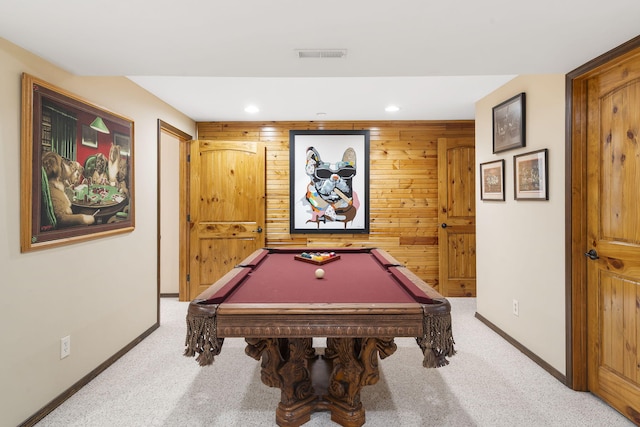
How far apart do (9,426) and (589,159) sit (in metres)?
3.75

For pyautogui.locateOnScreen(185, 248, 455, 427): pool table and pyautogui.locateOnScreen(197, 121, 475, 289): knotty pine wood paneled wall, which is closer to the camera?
pyautogui.locateOnScreen(185, 248, 455, 427): pool table

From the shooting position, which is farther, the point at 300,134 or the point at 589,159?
the point at 300,134

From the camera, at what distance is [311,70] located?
7.47 ft

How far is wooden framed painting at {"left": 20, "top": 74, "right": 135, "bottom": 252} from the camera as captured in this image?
1921mm

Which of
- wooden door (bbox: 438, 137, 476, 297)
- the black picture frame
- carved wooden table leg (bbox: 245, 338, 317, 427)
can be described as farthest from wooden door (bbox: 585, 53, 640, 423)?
wooden door (bbox: 438, 137, 476, 297)

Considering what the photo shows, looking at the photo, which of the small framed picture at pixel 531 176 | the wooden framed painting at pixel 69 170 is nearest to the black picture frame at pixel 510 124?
the small framed picture at pixel 531 176

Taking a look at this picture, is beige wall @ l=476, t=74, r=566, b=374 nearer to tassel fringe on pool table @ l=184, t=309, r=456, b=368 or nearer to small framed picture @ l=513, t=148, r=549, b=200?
small framed picture @ l=513, t=148, r=549, b=200

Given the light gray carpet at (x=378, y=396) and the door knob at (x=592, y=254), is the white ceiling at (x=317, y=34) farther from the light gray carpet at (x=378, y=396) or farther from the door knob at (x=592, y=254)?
the light gray carpet at (x=378, y=396)

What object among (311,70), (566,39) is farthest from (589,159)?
(311,70)

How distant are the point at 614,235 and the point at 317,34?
210 centimetres

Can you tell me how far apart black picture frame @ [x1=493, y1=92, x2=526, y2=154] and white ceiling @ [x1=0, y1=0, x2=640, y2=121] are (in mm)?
549

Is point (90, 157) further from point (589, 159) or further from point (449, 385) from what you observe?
point (589, 159)

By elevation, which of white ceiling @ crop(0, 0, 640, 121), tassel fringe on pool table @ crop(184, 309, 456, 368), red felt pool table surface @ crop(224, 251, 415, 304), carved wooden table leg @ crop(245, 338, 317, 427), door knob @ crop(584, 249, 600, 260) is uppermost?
white ceiling @ crop(0, 0, 640, 121)

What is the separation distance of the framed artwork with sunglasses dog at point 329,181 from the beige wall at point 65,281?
1.81 m
